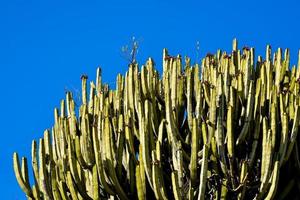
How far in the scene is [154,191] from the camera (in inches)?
242

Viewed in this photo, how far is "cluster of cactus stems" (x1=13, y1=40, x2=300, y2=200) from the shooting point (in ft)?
20.3

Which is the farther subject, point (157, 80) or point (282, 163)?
point (157, 80)

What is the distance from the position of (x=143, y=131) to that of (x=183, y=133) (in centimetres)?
57

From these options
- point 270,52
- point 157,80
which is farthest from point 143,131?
point 270,52

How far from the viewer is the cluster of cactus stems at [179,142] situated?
20.3 feet

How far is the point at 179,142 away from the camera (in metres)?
6.24

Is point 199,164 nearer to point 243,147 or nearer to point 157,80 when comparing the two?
point 243,147

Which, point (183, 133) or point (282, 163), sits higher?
point (183, 133)

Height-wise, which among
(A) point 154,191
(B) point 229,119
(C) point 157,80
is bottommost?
(A) point 154,191

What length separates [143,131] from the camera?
624 centimetres

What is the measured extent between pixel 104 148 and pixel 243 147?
1.27 metres

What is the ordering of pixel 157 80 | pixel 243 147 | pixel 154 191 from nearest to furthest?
pixel 154 191 < pixel 243 147 < pixel 157 80

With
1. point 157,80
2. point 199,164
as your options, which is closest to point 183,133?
point 199,164

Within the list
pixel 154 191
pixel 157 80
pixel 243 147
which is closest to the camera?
pixel 154 191
